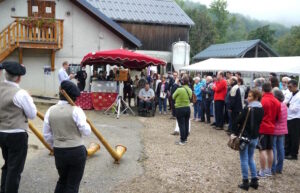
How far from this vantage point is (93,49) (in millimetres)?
17031

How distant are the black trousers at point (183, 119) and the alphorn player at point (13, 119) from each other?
15.8ft

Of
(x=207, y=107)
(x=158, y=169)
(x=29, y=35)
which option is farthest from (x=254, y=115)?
(x=29, y=35)

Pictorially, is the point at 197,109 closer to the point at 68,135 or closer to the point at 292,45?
the point at 68,135

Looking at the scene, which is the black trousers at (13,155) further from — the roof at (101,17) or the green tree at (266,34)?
the green tree at (266,34)

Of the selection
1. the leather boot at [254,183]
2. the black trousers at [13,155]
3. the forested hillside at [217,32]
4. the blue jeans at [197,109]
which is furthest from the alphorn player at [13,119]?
the forested hillside at [217,32]

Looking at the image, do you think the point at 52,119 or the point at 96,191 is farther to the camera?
the point at 96,191

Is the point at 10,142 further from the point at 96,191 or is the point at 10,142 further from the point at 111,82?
the point at 111,82

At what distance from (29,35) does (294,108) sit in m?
12.5

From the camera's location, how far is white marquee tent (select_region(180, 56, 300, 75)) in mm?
15137

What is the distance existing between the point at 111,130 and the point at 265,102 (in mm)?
5221

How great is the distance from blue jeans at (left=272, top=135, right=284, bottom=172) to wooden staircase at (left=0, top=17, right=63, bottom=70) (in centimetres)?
1198

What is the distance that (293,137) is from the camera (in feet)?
24.7

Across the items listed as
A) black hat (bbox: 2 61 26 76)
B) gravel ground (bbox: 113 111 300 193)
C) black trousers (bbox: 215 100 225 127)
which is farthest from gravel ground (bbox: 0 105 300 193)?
black hat (bbox: 2 61 26 76)

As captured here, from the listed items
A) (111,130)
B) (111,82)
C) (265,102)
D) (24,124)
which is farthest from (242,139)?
(111,82)
